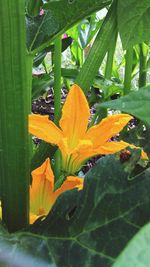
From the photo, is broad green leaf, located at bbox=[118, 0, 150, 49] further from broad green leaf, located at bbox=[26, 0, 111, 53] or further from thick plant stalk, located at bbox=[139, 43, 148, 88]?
thick plant stalk, located at bbox=[139, 43, 148, 88]

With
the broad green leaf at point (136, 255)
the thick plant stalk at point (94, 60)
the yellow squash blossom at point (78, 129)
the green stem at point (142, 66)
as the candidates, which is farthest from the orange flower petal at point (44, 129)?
the green stem at point (142, 66)

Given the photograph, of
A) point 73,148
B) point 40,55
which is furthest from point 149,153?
point 40,55

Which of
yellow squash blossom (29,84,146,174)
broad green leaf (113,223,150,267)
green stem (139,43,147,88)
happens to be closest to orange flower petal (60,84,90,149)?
yellow squash blossom (29,84,146,174)

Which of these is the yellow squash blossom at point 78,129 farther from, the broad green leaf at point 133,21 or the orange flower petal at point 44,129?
the broad green leaf at point 133,21

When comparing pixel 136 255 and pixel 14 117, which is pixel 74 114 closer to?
pixel 14 117

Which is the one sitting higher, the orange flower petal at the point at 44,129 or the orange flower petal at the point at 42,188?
the orange flower petal at the point at 44,129

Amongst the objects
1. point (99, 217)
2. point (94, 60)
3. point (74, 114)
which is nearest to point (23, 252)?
point (99, 217)
